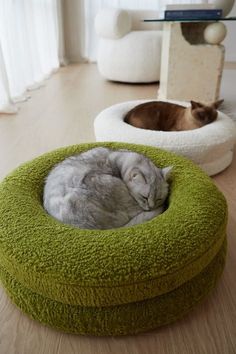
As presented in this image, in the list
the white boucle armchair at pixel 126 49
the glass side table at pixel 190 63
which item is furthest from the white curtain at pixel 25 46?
the glass side table at pixel 190 63

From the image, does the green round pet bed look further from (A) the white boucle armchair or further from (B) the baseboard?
(B) the baseboard

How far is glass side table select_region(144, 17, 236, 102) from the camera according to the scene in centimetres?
263

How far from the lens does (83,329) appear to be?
3.17ft

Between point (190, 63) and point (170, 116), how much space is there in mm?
830

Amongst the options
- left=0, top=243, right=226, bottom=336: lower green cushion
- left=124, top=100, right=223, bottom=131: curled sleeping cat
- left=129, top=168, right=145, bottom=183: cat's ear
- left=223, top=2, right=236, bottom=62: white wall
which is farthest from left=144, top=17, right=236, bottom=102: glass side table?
left=223, top=2, right=236, bottom=62: white wall

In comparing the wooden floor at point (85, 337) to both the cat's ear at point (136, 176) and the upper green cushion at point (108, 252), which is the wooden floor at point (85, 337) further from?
the cat's ear at point (136, 176)

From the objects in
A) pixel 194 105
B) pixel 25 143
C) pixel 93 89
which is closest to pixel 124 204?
pixel 194 105

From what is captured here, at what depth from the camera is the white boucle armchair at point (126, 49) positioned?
11.5ft

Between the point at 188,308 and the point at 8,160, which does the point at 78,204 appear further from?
the point at 8,160

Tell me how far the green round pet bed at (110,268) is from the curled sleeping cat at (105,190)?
8cm

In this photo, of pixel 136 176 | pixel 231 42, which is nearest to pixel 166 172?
pixel 136 176

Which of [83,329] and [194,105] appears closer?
[83,329]

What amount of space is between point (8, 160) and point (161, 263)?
1400 mm

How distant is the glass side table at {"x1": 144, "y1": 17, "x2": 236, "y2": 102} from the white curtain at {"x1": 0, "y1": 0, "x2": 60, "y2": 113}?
1268 millimetres
